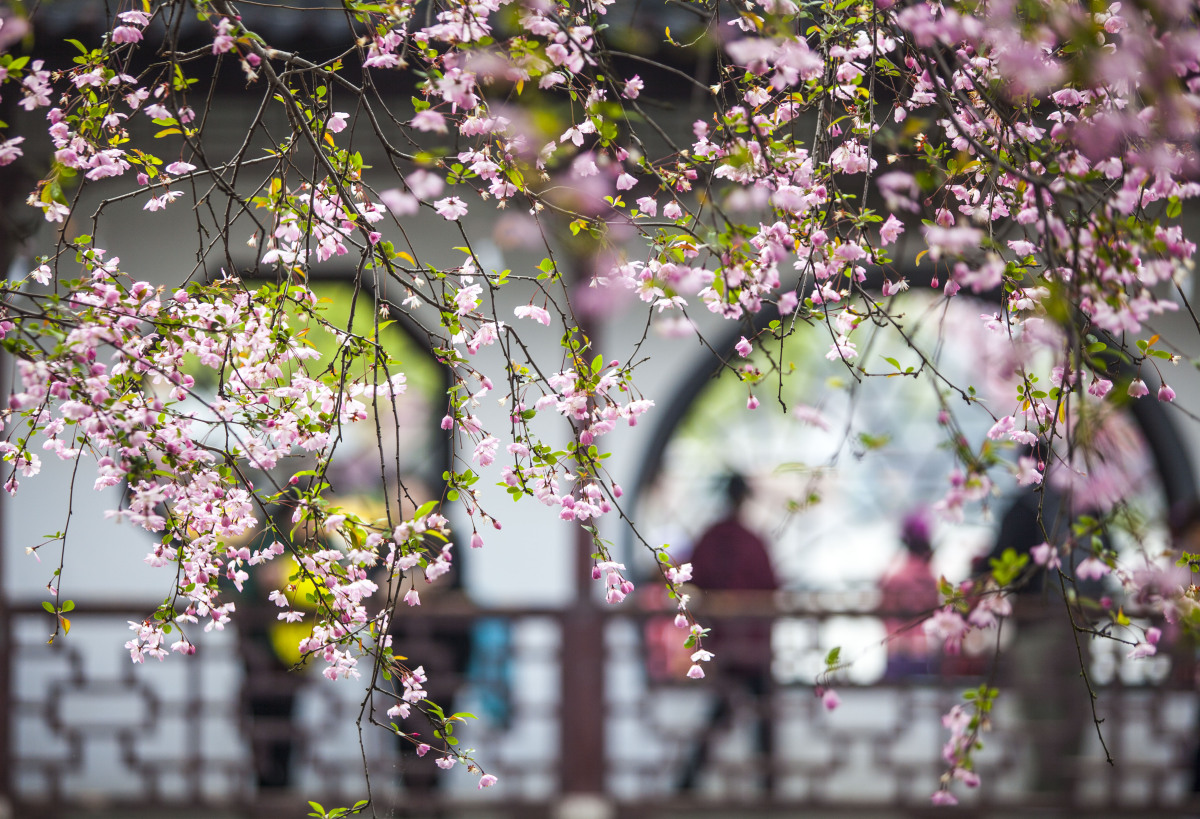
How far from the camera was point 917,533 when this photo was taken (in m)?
5.86

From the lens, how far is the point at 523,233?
133 centimetres

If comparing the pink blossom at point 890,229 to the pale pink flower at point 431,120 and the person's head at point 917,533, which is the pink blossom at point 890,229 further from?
the person's head at point 917,533

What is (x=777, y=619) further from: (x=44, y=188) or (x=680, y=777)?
(x=44, y=188)

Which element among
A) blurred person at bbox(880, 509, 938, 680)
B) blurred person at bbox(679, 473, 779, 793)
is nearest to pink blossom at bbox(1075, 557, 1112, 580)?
blurred person at bbox(679, 473, 779, 793)

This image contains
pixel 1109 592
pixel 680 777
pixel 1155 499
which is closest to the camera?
pixel 680 777

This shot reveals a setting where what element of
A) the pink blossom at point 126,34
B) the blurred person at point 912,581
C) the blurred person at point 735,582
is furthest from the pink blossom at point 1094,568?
the blurred person at point 912,581

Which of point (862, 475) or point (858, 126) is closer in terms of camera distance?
point (858, 126)

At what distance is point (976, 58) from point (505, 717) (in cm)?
333

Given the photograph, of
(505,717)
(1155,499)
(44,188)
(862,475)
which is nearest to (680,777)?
(505,717)

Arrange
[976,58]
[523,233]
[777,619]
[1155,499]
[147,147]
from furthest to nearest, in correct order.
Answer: [1155,499], [147,147], [777,619], [976,58], [523,233]

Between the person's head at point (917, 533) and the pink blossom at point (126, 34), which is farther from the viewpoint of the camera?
the person's head at point (917, 533)

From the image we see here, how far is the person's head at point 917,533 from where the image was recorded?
5.81 metres

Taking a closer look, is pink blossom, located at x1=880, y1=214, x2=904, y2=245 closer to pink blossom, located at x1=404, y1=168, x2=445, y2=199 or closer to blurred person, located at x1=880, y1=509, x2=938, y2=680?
pink blossom, located at x1=404, y1=168, x2=445, y2=199

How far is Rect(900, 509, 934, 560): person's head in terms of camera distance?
19.1ft
